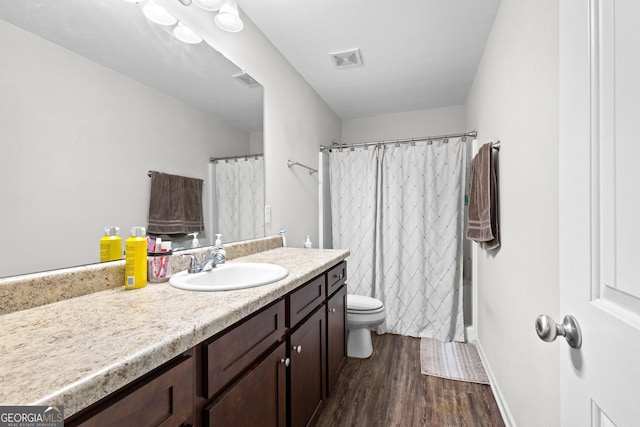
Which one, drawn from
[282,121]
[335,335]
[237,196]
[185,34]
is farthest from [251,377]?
[282,121]

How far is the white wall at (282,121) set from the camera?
5.55 ft

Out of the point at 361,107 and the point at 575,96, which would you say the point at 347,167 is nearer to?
the point at 361,107

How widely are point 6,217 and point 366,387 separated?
1.94 metres

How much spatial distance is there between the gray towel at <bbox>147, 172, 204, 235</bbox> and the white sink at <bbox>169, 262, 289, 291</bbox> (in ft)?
0.71

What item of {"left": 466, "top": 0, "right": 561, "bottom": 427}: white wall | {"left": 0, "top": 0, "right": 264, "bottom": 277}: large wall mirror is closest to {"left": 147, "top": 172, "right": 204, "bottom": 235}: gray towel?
{"left": 0, "top": 0, "right": 264, "bottom": 277}: large wall mirror

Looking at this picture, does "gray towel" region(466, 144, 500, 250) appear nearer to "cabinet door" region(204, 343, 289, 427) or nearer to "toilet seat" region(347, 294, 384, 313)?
"toilet seat" region(347, 294, 384, 313)

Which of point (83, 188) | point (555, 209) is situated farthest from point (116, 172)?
point (555, 209)

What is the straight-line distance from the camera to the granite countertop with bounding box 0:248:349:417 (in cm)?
45

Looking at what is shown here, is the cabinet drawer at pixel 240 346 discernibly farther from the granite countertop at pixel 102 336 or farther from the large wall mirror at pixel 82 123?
the large wall mirror at pixel 82 123

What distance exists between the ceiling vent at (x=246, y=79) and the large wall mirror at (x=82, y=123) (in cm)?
35

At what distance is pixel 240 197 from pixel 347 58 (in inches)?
55.4

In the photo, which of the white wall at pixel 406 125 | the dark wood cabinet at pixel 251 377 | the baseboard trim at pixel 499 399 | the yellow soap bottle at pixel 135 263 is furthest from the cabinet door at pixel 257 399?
the white wall at pixel 406 125
